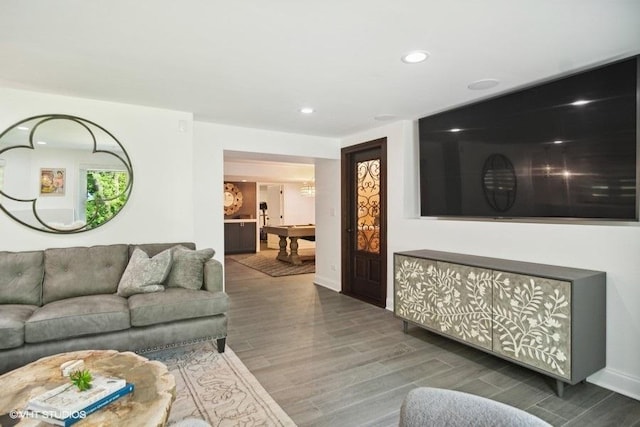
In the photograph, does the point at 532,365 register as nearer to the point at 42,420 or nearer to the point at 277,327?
the point at 277,327

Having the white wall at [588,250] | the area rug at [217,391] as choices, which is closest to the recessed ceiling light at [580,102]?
the white wall at [588,250]

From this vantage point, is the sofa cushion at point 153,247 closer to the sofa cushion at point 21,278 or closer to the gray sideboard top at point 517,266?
the sofa cushion at point 21,278

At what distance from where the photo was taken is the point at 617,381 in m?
2.46

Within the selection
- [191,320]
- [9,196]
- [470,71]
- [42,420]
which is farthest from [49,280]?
[470,71]

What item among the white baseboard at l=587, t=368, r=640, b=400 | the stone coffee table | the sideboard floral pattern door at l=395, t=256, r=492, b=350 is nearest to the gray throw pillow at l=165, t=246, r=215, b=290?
the stone coffee table

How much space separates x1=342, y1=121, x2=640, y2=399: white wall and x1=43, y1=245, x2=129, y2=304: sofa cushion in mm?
3208

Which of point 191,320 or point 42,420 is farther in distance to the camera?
point 191,320

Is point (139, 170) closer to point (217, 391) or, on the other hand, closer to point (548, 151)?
point (217, 391)

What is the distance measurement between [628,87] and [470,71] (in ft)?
3.53

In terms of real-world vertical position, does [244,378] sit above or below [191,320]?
below

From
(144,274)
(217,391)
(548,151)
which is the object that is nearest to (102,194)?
(144,274)

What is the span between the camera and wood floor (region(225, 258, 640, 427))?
2221mm

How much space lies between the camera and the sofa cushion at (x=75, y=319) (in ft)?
7.97

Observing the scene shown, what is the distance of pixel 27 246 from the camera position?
10.7 feet
